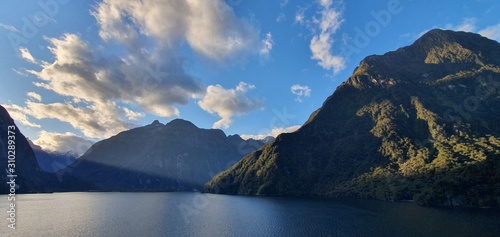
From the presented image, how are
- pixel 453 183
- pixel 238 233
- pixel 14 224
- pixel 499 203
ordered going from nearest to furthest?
pixel 238 233 < pixel 14 224 < pixel 499 203 < pixel 453 183

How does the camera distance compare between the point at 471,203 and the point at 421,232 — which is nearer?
the point at 421,232

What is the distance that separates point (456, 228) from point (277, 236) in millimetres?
69030

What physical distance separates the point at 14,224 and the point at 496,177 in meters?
257

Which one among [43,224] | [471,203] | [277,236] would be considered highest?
[43,224]

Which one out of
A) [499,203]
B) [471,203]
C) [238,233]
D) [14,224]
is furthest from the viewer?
[471,203]

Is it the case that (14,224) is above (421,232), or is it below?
above

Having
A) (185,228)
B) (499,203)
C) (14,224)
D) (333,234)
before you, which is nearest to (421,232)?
(333,234)

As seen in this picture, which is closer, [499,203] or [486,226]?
[486,226]

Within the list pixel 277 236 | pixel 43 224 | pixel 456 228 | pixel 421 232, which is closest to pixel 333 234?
pixel 277 236

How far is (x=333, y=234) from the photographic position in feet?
355

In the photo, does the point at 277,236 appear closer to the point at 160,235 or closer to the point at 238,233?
the point at 238,233

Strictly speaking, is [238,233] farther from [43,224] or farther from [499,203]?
[499,203]

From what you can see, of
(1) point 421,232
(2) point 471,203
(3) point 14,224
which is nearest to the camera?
(1) point 421,232

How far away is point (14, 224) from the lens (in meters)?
119
